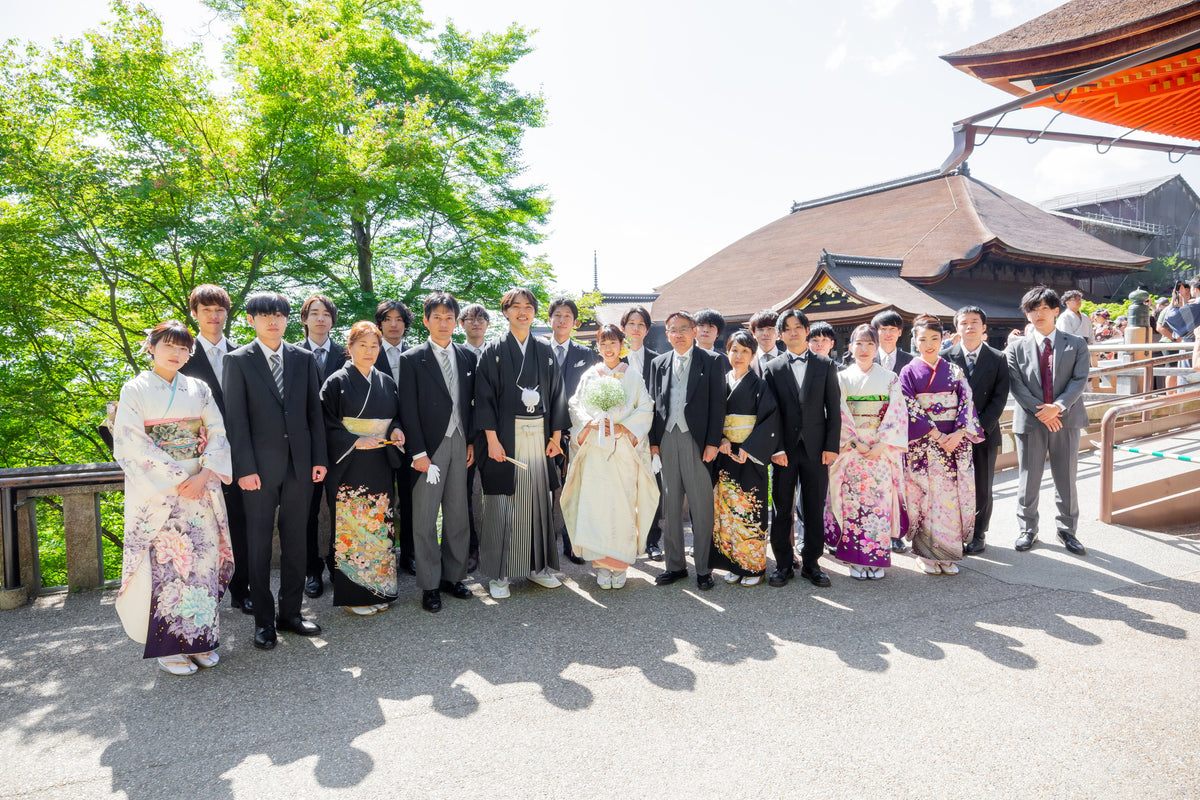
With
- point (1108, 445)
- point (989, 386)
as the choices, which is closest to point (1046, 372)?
point (989, 386)

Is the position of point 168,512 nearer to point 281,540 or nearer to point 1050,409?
point 281,540

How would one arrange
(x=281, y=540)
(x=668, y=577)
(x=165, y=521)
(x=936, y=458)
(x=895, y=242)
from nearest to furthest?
(x=165, y=521) < (x=281, y=540) < (x=668, y=577) < (x=936, y=458) < (x=895, y=242)

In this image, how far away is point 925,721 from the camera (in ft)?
8.95

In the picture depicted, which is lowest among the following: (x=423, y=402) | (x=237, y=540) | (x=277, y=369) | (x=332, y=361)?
(x=237, y=540)

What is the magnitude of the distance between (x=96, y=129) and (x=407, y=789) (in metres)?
8.55

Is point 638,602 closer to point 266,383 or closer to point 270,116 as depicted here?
point 266,383

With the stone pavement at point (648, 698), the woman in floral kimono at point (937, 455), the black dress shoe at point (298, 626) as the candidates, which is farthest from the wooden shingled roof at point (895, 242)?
the black dress shoe at point (298, 626)

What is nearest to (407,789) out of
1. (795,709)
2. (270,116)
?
(795,709)

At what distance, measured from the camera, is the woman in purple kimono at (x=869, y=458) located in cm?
448

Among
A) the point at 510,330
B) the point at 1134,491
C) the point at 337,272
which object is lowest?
the point at 1134,491

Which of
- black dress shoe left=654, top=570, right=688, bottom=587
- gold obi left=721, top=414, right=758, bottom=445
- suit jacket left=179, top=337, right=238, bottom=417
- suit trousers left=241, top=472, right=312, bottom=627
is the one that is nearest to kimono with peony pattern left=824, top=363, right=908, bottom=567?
gold obi left=721, top=414, right=758, bottom=445

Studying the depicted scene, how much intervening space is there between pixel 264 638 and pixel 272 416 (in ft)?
3.97

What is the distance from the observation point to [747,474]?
4406mm

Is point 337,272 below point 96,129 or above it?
below
